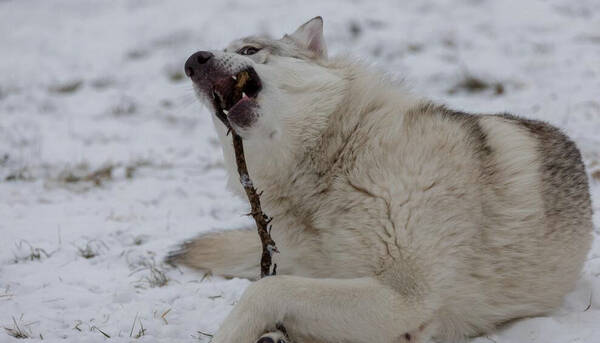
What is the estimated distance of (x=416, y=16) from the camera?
9.98 metres

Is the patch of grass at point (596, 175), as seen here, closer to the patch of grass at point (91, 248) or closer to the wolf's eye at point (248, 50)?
the wolf's eye at point (248, 50)

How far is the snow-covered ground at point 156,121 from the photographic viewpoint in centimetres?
288

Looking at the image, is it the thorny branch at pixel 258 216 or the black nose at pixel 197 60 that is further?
the black nose at pixel 197 60

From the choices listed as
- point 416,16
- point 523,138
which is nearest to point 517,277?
point 523,138

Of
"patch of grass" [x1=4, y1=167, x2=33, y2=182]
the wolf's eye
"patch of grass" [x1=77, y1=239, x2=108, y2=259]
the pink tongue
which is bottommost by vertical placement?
"patch of grass" [x1=4, y1=167, x2=33, y2=182]

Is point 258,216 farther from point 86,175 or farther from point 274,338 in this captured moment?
point 86,175

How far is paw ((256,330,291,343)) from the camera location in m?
2.22

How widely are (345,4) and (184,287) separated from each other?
28.6ft

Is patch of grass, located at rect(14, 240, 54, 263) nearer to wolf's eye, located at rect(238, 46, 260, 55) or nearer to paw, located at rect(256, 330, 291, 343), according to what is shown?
wolf's eye, located at rect(238, 46, 260, 55)

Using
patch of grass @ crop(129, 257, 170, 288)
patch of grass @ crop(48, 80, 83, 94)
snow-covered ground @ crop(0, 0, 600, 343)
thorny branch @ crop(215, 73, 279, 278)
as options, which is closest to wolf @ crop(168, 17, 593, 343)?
thorny branch @ crop(215, 73, 279, 278)

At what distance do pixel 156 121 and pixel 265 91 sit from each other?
5282 mm

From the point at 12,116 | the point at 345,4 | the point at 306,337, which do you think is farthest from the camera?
the point at 345,4

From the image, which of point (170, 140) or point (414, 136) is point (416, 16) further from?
point (414, 136)

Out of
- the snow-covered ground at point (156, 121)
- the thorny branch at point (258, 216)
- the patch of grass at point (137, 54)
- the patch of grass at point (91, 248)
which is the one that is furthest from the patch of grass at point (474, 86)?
the patch of grass at point (137, 54)
